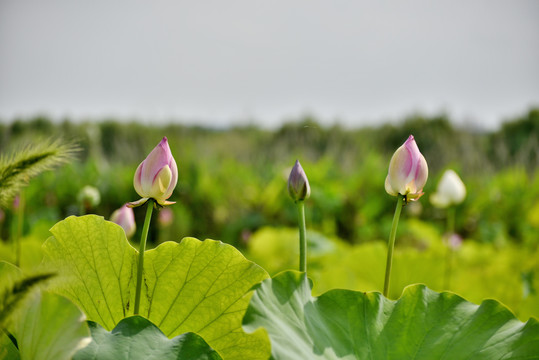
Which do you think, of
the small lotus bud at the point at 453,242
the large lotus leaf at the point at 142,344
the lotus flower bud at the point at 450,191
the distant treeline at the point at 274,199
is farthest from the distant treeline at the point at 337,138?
the large lotus leaf at the point at 142,344

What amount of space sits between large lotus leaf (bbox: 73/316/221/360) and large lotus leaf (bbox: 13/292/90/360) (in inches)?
1.1

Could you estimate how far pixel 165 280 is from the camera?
1.50 ft

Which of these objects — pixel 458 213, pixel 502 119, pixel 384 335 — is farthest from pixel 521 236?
pixel 502 119

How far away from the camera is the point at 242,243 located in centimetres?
329

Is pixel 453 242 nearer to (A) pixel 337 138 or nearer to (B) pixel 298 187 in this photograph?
(B) pixel 298 187

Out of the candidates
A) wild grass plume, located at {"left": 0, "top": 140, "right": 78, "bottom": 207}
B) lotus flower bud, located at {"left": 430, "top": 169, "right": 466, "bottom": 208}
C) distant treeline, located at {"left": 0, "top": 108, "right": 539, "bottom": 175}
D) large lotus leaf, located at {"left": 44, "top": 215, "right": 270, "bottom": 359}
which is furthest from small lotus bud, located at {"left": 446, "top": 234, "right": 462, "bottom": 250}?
distant treeline, located at {"left": 0, "top": 108, "right": 539, "bottom": 175}

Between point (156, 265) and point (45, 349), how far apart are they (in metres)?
0.14

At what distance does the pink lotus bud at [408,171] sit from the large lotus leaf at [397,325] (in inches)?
3.8

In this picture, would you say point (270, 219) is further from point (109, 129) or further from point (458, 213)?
point (109, 129)

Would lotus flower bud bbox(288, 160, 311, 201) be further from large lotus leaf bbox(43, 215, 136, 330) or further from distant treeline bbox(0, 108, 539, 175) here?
distant treeline bbox(0, 108, 539, 175)

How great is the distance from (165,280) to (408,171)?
27cm

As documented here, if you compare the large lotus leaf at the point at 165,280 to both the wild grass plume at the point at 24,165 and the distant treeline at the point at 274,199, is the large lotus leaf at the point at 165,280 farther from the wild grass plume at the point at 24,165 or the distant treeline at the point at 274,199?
the distant treeline at the point at 274,199

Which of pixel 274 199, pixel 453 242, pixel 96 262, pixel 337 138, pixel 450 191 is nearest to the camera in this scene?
pixel 96 262

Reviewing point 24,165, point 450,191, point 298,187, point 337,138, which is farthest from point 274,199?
point 337,138
